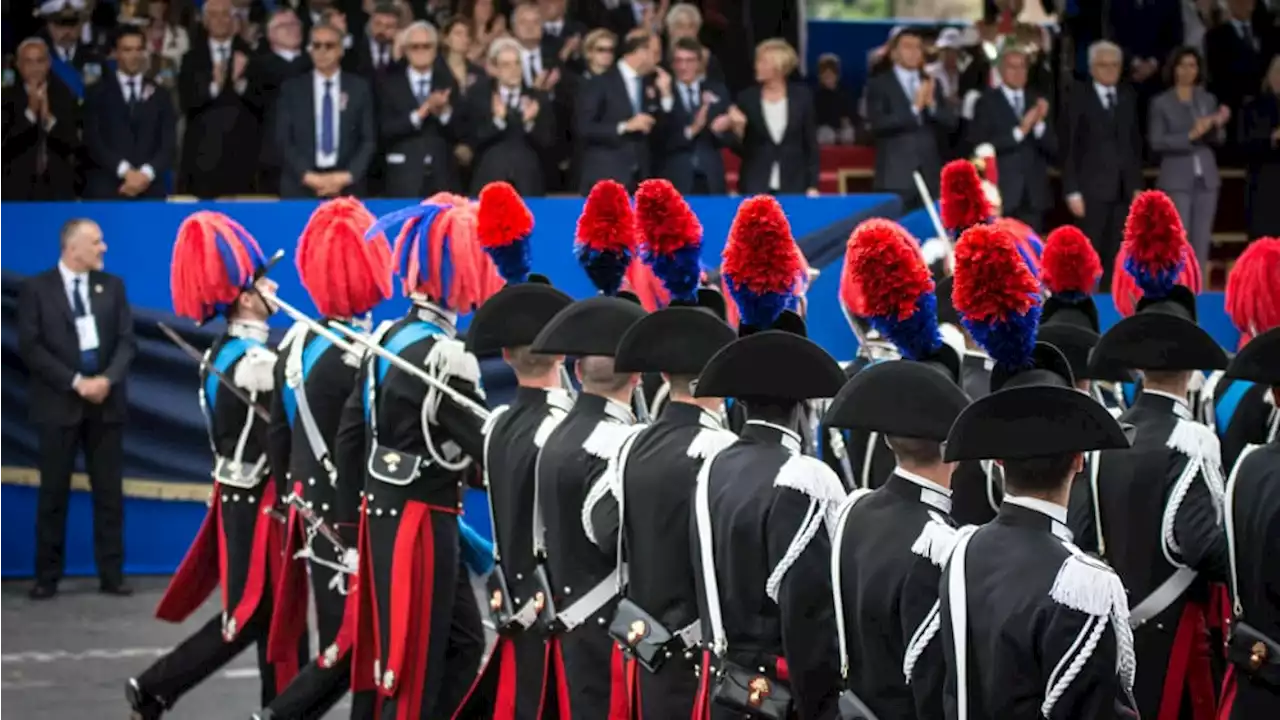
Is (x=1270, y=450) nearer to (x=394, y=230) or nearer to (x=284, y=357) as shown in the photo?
(x=284, y=357)

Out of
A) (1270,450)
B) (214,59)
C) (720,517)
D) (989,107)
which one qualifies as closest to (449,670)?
(720,517)

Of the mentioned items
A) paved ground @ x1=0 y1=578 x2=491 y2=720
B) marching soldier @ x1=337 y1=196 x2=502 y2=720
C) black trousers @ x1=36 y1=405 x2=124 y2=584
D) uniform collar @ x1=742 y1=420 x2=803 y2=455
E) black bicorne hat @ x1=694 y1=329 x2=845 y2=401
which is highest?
black bicorne hat @ x1=694 y1=329 x2=845 y2=401

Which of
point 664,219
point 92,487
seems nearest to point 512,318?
point 664,219

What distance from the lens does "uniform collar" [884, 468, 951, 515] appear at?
502 cm

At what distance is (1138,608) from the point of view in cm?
661

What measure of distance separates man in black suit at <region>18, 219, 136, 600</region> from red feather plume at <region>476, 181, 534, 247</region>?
5373mm

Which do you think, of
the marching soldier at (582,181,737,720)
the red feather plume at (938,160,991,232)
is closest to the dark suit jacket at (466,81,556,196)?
the red feather plume at (938,160,991,232)

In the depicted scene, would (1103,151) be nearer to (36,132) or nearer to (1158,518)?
(36,132)

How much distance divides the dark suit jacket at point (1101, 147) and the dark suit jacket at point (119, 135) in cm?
648

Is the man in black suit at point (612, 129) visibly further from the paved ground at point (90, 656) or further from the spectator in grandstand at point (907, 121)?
the paved ground at point (90, 656)

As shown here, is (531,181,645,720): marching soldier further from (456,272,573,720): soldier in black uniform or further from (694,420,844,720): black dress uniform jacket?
(694,420,844,720): black dress uniform jacket

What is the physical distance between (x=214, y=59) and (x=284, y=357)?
5.75m

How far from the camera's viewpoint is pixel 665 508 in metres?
6.07

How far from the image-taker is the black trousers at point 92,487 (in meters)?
12.3
